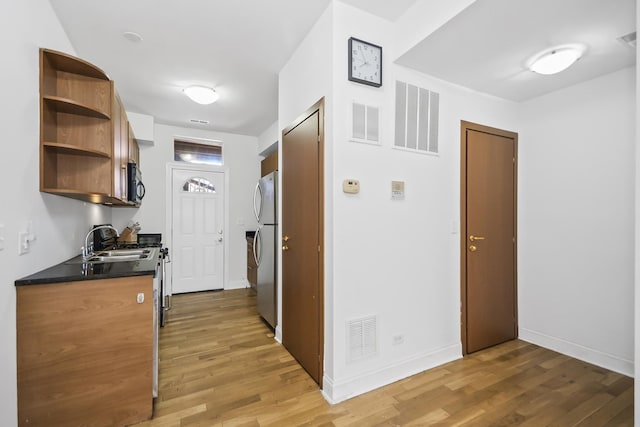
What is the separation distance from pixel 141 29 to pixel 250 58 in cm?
89

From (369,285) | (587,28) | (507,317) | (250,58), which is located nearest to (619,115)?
(587,28)

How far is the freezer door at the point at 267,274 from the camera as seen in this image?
3043mm

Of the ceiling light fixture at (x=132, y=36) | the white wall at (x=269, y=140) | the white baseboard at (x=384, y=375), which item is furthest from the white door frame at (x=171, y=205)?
the white baseboard at (x=384, y=375)

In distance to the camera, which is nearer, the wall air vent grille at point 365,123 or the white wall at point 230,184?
the wall air vent grille at point 365,123

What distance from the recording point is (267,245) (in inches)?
126

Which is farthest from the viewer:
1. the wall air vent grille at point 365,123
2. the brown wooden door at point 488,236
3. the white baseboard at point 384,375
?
the brown wooden door at point 488,236

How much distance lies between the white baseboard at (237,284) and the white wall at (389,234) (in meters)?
3.41

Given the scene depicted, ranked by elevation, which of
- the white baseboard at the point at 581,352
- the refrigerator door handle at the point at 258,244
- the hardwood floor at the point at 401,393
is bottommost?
the hardwood floor at the point at 401,393

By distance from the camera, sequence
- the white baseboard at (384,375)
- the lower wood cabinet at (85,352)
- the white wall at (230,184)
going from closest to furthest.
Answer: the lower wood cabinet at (85,352) → the white baseboard at (384,375) → the white wall at (230,184)

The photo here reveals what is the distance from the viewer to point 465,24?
1.78 meters

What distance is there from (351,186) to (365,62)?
0.93 m

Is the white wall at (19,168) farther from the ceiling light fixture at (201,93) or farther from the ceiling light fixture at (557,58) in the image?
the ceiling light fixture at (557,58)

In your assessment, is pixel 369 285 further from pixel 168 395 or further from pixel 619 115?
pixel 619 115

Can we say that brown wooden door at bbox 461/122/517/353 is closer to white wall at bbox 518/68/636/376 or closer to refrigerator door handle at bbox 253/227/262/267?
white wall at bbox 518/68/636/376
